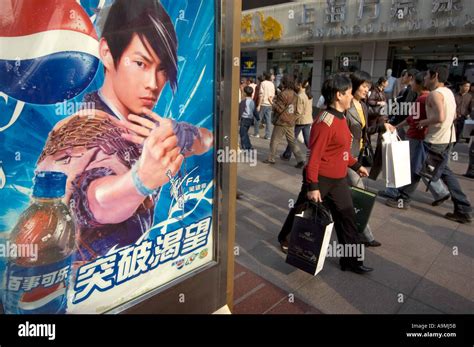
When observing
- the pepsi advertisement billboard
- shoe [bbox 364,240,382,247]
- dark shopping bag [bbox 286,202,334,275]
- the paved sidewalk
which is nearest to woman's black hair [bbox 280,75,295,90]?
the paved sidewalk

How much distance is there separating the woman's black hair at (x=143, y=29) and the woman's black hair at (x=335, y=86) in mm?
1800

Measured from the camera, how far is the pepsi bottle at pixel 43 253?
4.84ft

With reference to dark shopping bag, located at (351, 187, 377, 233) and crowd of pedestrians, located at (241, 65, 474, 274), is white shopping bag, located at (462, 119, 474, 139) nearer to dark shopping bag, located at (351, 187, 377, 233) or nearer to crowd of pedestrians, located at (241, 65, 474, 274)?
crowd of pedestrians, located at (241, 65, 474, 274)

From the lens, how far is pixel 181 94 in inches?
76.4

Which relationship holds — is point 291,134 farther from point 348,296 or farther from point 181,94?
point 181,94

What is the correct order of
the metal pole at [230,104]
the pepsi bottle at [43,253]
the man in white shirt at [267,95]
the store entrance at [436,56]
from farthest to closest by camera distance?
the store entrance at [436,56], the man in white shirt at [267,95], the metal pole at [230,104], the pepsi bottle at [43,253]

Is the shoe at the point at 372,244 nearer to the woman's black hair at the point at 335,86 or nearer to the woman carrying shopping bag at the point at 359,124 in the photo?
the woman carrying shopping bag at the point at 359,124

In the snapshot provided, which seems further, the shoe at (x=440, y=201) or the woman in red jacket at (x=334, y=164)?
the shoe at (x=440, y=201)

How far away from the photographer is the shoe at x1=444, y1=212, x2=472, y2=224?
4676 millimetres

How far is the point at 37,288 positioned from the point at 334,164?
2.55m

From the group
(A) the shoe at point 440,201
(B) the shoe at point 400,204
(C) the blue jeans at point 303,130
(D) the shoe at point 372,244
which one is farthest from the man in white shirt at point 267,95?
(D) the shoe at point 372,244

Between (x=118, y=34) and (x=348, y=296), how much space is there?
2698mm

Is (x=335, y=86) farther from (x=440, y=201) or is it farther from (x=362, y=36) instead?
(x=362, y=36)
